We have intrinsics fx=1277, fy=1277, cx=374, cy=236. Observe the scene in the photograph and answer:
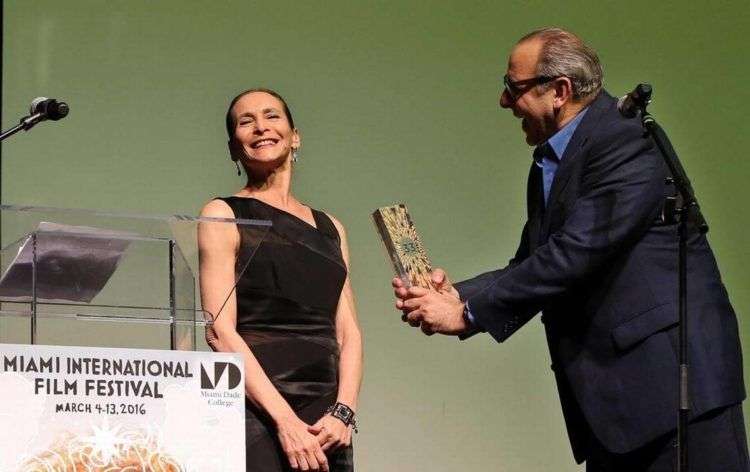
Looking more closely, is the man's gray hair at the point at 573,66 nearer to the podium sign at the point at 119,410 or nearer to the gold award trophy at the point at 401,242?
the gold award trophy at the point at 401,242

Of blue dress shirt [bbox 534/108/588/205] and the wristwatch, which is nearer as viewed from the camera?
blue dress shirt [bbox 534/108/588/205]

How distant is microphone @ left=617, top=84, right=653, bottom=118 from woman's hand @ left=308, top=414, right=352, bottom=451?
3.32 ft

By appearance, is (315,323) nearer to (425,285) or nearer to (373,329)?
(425,285)

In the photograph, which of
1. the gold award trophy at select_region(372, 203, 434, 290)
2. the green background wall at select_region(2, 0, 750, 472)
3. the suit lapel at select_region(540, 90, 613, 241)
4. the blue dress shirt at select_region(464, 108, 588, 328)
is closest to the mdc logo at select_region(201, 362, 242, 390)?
the gold award trophy at select_region(372, 203, 434, 290)

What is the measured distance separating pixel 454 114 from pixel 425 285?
→ 1477 millimetres

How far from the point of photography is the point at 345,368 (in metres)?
3.21

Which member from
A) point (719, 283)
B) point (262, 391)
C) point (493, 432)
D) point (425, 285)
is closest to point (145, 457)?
point (262, 391)

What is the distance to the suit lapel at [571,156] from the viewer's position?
2869 mm

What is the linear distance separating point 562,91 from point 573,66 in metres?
0.06

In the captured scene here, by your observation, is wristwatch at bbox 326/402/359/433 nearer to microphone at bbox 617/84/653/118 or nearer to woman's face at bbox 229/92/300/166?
woman's face at bbox 229/92/300/166

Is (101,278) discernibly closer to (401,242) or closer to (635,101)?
(401,242)

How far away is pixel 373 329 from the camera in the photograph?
4.22 m

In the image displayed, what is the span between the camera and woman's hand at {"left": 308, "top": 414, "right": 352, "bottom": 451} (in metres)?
3.02

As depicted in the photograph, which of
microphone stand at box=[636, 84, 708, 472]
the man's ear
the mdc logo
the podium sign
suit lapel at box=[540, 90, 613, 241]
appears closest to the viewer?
the podium sign
